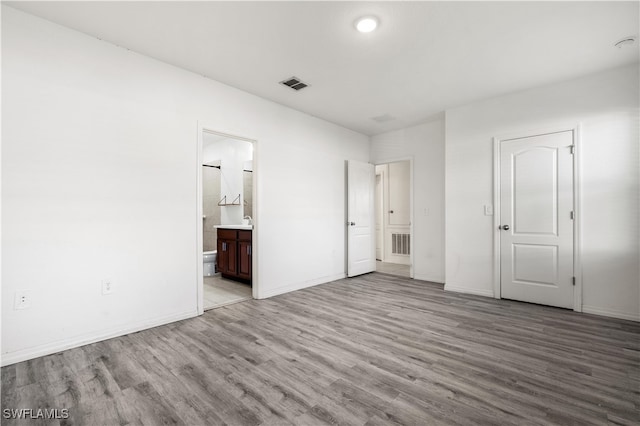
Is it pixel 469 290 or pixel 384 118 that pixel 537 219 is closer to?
pixel 469 290

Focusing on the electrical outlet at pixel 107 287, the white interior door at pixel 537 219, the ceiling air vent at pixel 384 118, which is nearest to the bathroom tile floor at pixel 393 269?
the white interior door at pixel 537 219

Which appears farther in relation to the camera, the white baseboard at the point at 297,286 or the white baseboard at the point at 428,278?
the white baseboard at the point at 428,278

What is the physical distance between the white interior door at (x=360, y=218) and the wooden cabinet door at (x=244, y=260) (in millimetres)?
1757

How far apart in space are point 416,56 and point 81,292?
3.77 meters

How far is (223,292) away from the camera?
4230mm

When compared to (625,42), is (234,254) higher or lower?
lower

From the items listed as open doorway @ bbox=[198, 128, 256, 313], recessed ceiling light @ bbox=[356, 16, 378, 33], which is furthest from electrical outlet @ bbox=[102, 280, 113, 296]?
Answer: recessed ceiling light @ bbox=[356, 16, 378, 33]

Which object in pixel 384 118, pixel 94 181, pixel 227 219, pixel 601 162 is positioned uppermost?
pixel 384 118

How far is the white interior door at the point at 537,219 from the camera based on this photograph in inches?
138

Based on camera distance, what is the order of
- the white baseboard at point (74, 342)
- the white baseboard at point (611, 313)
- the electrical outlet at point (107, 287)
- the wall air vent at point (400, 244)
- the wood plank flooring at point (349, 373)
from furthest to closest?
the wall air vent at point (400, 244) → the white baseboard at point (611, 313) → the electrical outlet at point (107, 287) → the white baseboard at point (74, 342) → the wood plank flooring at point (349, 373)

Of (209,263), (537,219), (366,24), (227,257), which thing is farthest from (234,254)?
(537,219)

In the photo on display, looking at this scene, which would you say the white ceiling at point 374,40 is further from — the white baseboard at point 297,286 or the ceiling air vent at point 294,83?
the white baseboard at point 297,286

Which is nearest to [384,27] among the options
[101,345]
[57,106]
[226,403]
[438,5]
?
[438,5]

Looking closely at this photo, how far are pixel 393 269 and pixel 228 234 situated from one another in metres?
3.37
